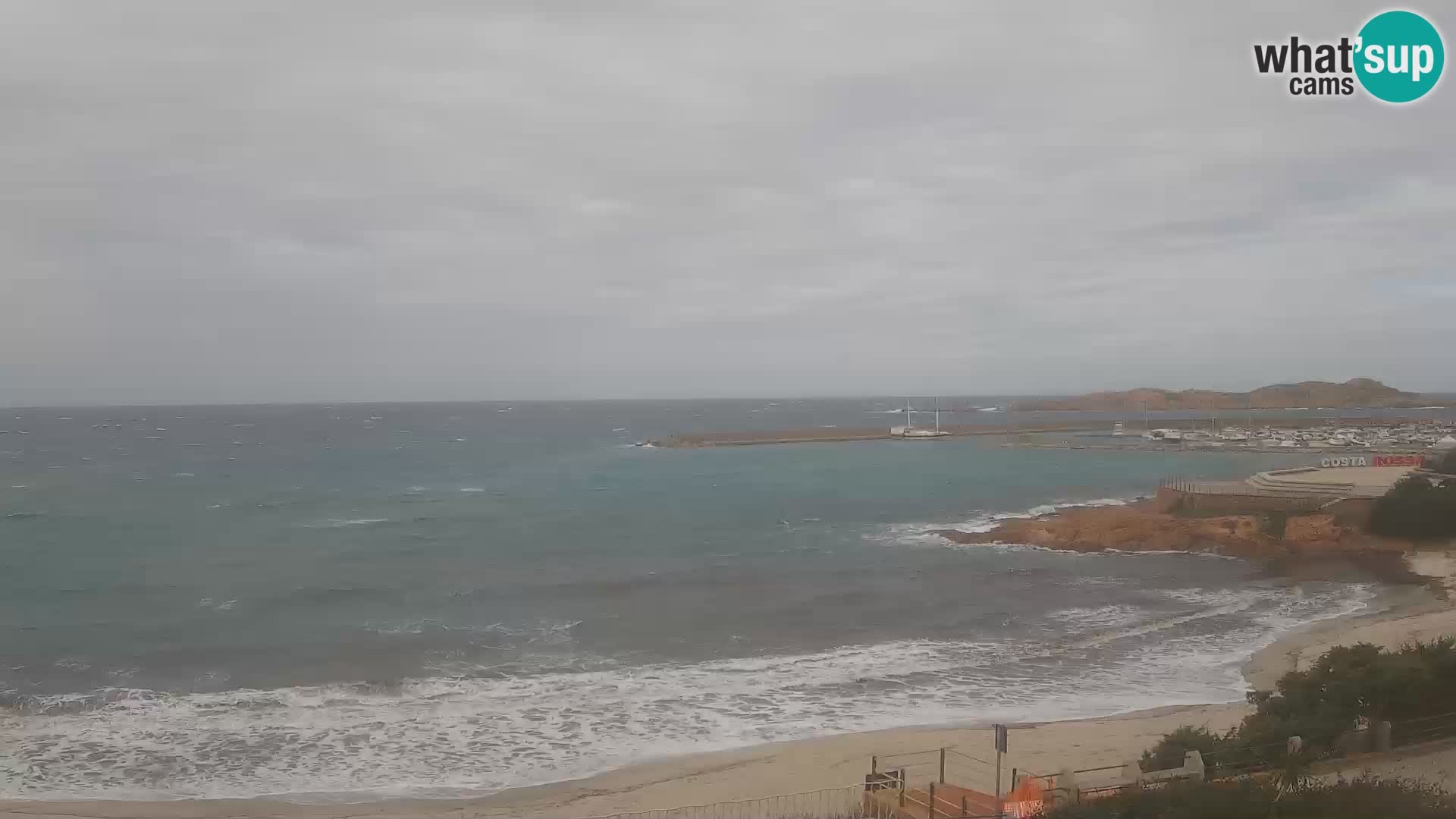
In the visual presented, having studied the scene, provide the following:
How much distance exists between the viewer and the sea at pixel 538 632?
16125 mm

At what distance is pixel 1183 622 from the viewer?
23.7m

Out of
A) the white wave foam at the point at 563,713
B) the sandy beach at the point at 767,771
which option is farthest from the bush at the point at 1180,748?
the white wave foam at the point at 563,713

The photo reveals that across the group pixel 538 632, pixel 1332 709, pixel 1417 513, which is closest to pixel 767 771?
pixel 1332 709

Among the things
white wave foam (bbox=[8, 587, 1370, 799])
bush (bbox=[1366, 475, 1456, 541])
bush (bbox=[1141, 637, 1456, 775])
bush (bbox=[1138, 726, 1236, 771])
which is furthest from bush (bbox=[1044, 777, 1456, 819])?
bush (bbox=[1366, 475, 1456, 541])

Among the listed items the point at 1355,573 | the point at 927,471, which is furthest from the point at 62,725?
the point at 927,471

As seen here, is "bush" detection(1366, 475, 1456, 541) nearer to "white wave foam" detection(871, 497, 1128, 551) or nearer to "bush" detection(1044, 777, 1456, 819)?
"white wave foam" detection(871, 497, 1128, 551)

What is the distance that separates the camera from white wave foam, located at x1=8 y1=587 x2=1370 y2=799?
14.9m

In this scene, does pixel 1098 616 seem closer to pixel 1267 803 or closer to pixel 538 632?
pixel 538 632

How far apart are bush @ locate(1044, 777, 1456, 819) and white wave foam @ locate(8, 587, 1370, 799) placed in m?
7.71

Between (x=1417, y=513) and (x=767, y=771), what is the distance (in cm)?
3227

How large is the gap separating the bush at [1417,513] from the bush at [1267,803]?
30.6 meters

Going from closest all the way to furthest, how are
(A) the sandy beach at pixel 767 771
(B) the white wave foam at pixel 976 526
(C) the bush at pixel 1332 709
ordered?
1. (C) the bush at pixel 1332 709
2. (A) the sandy beach at pixel 767 771
3. (B) the white wave foam at pixel 976 526

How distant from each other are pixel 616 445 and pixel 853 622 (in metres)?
86.6

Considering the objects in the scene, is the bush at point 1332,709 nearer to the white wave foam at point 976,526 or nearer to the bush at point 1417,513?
the white wave foam at point 976,526
